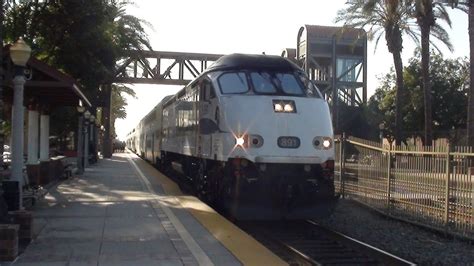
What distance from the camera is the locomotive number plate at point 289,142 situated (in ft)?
42.2

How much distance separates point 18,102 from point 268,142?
476cm

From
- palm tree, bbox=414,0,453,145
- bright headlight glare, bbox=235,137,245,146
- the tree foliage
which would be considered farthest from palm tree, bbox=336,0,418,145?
bright headlight glare, bbox=235,137,245,146

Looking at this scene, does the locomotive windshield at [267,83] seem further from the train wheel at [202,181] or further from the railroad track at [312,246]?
the railroad track at [312,246]

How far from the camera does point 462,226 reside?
13.1 metres

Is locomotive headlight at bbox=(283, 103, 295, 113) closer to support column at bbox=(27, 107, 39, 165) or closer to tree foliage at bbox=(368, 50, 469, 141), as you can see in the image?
support column at bbox=(27, 107, 39, 165)

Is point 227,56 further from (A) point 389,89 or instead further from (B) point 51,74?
(A) point 389,89

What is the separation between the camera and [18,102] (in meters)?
10.9

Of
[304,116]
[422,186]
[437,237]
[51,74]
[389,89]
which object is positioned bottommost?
[437,237]

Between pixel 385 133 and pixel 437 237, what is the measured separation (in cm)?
4564

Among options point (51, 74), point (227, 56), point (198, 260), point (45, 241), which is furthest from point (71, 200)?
point (198, 260)

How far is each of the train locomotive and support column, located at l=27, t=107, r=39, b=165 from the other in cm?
630

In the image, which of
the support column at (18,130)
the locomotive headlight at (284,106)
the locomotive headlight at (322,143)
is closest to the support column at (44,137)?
the support column at (18,130)

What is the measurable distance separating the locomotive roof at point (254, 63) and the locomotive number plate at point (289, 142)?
2.12 meters

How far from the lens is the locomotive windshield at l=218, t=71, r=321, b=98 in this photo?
13.8 m
